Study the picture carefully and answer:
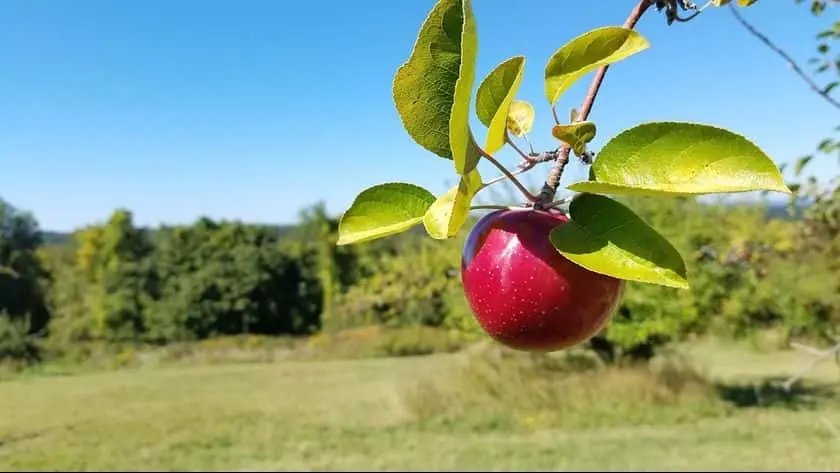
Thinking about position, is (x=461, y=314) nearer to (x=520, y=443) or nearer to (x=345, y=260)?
(x=520, y=443)

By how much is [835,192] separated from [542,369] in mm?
6045

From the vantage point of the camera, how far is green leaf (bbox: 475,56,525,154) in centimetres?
24

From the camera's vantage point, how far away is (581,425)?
6137 mm

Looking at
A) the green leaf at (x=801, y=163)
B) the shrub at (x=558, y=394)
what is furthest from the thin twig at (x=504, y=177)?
the shrub at (x=558, y=394)

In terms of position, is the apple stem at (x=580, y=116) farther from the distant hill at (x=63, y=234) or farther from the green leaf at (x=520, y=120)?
the distant hill at (x=63, y=234)

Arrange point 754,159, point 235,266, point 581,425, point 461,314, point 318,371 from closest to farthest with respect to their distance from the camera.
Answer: point 754,159
point 581,425
point 461,314
point 318,371
point 235,266

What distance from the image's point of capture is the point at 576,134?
0.83 ft

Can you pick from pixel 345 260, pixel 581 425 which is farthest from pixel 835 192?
pixel 345 260

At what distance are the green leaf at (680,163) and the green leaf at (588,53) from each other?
0.02m

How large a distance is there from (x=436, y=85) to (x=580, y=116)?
0.04 meters

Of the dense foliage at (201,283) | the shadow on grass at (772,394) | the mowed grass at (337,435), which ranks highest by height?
the dense foliage at (201,283)

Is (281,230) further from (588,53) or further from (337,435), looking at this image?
(588,53)

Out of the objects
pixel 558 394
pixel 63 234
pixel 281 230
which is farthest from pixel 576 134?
pixel 63 234

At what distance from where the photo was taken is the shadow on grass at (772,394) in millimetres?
6629
